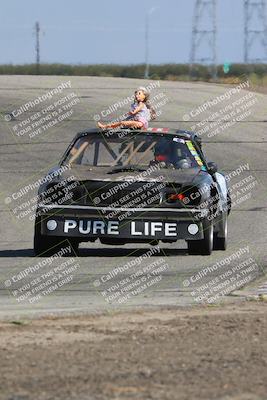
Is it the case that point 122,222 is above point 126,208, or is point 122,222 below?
below

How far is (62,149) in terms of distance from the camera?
87.5ft

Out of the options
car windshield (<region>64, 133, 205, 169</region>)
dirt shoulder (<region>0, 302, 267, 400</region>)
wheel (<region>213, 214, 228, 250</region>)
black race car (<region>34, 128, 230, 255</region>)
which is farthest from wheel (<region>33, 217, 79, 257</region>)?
dirt shoulder (<region>0, 302, 267, 400</region>)

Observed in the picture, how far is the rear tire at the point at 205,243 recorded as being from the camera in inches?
526

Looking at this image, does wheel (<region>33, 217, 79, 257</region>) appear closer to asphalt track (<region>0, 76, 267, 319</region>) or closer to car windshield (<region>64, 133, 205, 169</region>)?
asphalt track (<region>0, 76, 267, 319</region>)

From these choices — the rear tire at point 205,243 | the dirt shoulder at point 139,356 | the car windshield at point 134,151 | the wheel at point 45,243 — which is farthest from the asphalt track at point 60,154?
the car windshield at point 134,151

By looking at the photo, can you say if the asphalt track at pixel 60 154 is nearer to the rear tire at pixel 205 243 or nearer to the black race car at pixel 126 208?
the rear tire at pixel 205 243

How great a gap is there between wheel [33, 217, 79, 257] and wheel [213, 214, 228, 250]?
5.50 ft

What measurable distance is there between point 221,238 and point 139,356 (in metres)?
6.98

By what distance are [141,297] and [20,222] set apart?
754 cm

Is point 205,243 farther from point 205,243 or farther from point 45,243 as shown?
point 45,243

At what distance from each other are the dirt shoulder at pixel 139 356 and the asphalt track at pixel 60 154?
2.59 ft

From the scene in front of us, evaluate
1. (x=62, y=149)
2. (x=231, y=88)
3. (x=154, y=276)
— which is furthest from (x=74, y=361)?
(x=231, y=88)

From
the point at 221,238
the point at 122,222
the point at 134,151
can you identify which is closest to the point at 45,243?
the point at 122,222

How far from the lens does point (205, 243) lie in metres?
13.5
